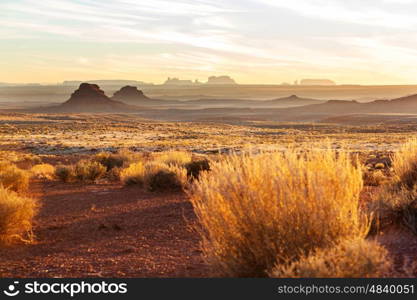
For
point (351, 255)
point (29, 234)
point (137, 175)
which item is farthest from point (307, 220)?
point (137, 175)

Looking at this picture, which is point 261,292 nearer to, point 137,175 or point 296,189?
point 296,189

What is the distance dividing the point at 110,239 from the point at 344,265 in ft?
18.0

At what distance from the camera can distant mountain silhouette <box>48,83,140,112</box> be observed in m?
182

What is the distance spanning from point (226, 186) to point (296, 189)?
29.1 inches

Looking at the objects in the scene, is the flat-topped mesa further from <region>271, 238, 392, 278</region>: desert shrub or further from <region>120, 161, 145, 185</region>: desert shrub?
<region>271, 238, 392, 278</region>: desert shrub

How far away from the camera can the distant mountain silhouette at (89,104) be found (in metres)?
182

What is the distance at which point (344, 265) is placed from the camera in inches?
178

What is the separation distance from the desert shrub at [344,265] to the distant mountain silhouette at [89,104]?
18082 cm

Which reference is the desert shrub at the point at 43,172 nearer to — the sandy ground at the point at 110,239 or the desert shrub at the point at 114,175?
the desert shrub at the point at 114,175

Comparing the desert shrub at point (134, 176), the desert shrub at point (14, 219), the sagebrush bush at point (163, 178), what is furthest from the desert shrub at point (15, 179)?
the desert shrub at point (14, 219)

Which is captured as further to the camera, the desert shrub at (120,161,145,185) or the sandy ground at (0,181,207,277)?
the desert shrub at (120,161,145,185)

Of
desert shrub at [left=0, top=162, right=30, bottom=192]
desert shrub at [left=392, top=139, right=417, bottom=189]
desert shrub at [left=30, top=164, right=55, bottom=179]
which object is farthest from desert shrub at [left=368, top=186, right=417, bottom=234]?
desert shrub at [left=30, top=164, right=55, bottom=179]

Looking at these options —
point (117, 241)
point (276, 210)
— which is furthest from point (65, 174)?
point (276, 210)

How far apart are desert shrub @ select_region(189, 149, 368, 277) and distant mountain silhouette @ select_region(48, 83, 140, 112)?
590 feet
